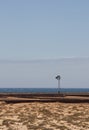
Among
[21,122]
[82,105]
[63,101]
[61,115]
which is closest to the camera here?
[21,122]

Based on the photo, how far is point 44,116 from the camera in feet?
Answer: 95.0

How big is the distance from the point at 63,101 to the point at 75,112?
5.71 metres

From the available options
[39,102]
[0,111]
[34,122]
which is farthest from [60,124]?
[39,102]

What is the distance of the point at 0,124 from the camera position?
26297 millimetres

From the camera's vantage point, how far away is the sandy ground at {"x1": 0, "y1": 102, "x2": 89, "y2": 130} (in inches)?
1017

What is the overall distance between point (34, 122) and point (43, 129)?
196 centimetres

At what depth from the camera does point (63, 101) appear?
119 ft

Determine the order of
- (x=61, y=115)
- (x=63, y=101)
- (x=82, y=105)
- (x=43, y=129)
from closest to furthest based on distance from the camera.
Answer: (x=43, y=129)
(x=61, y=115)
(x=82, y=105)
(x=63, y=101)

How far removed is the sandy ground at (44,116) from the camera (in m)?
25.8

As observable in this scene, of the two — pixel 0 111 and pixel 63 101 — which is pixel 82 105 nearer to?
pixel 63 101

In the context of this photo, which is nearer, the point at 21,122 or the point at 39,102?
the point at 21,122

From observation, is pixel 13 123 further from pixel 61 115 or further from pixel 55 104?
pixel 55 104

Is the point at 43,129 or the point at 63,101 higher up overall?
the point at 63,101

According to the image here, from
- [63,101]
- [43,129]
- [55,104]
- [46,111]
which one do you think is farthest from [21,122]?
[63,101]
